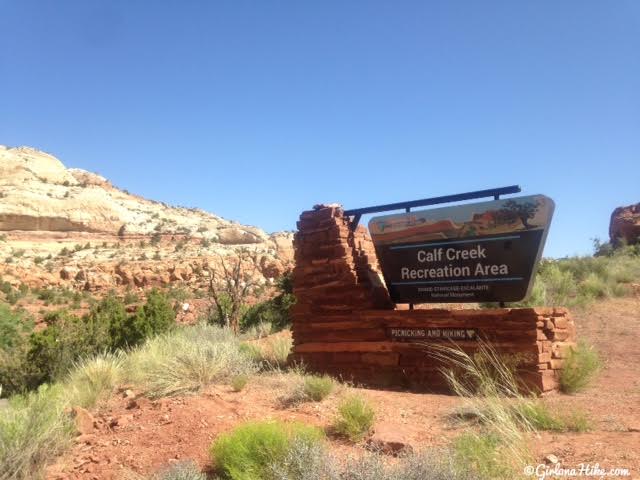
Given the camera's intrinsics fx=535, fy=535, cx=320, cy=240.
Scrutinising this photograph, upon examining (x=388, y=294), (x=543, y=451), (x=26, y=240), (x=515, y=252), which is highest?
(x=26, y=240)

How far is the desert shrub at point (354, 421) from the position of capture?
554 centimetres

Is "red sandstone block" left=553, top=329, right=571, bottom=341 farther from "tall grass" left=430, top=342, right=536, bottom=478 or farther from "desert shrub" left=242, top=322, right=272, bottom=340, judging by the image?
"desert shrub" left=242, top=322, right=272, bottom=340

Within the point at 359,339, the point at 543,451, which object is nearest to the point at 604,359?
the point at 359,339

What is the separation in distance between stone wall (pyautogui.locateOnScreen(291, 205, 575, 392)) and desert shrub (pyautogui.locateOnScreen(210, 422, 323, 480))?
325cm

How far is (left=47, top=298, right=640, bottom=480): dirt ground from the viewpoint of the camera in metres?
4.75

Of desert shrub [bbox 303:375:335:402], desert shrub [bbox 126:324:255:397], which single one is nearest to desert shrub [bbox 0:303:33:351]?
desert shrub [bbox 126:324:255:397]

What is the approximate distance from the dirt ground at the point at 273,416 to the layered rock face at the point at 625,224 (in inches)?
1184

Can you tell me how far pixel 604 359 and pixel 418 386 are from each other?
4.42 metres

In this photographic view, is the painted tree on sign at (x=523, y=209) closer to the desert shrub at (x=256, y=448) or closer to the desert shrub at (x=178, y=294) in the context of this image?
the desert shrub at (x=256, y=448)

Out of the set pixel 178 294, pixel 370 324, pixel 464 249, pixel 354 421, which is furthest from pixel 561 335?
pixel 178 294

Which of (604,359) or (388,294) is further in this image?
(604,359)

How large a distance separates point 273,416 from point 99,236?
187ft

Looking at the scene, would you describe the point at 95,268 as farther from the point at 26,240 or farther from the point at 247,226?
the point at 247,226

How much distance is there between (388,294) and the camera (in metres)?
9.36
